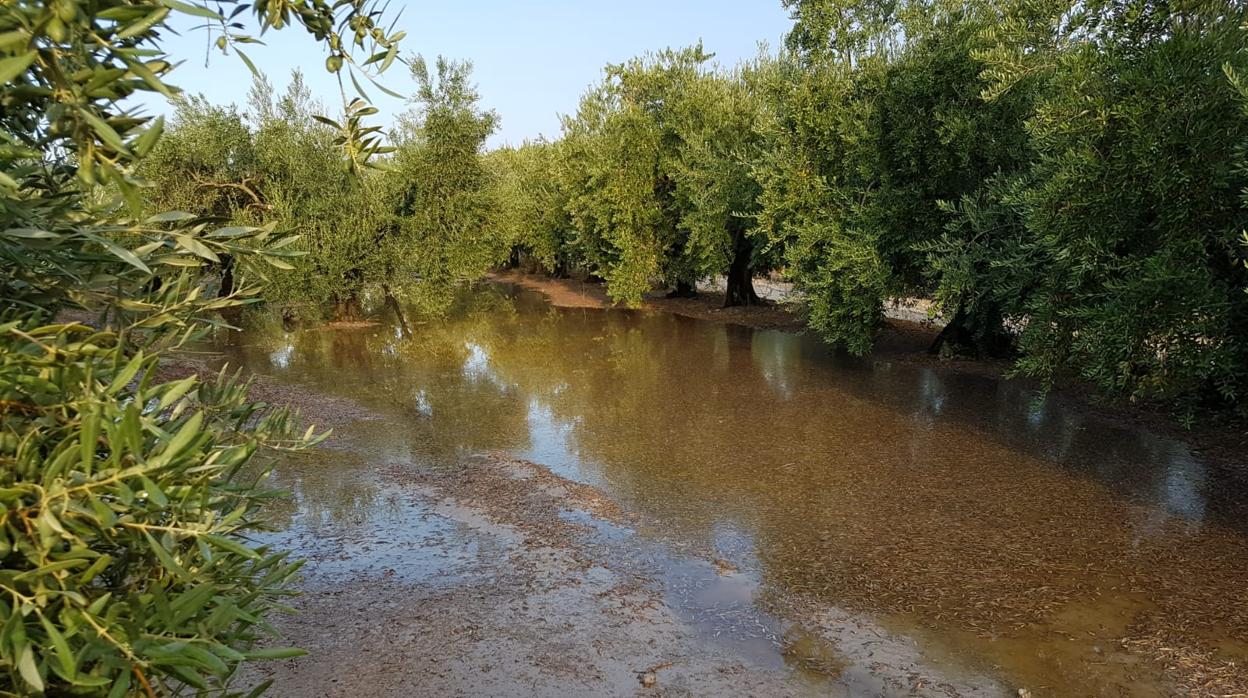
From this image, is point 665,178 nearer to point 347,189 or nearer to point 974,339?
point 347,189

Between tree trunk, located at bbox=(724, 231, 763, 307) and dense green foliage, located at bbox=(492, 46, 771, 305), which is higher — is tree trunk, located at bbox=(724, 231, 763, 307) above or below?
below

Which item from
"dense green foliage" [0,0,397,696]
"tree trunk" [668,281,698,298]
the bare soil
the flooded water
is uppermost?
"dense green foliage" [0,0,397,696]

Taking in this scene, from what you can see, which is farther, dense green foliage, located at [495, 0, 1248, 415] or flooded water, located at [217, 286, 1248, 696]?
dense green foliage, located at [495, 0, 1248, 415]

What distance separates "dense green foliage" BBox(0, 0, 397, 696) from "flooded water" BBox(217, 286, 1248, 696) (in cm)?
659

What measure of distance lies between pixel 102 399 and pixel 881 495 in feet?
37.5

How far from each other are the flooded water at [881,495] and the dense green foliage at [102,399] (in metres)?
6.59

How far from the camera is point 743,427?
1562cm

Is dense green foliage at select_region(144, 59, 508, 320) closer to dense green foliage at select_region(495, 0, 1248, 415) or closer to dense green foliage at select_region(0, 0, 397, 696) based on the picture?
dense green foliage at select_region(495, 0, 1248, 415)

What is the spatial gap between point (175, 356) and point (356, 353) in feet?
76.0

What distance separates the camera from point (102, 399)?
1.78 m

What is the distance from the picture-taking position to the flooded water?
25.2 ft

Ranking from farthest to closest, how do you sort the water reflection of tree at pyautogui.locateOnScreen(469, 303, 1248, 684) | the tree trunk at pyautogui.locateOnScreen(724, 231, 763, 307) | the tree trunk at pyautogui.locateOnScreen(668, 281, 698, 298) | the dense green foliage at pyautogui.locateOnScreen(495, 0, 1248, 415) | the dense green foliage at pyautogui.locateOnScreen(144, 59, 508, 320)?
1. the tree trunk at pyautogui.locateOnScreen(668, 281, 698, 298)
2. the tree trunk at pyautogui.locateOnScreen(724, 231, 763, 307)
3. the dense green foliage at pyautogui.locateOnScreen(144, 59, 508, 320)
4. the dense green foliage at pyautogui.locateOnScreen(495, 0, 1248, 415)
5. the water reflection of tree at pyautogui.locateOnScreen(469, 303, 1248, 684)

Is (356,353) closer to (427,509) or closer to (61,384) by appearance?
(427,509)

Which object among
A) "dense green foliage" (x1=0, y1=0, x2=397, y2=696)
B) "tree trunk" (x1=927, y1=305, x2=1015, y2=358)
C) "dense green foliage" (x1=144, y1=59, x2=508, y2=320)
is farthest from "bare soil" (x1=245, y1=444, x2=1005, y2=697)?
"dense green foliage" (x1=144, y1=59, x2=508, y2=320)
